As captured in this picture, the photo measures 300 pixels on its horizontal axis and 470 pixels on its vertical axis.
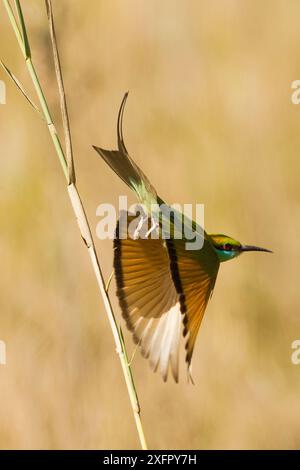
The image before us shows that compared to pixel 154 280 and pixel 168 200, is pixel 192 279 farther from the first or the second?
pixel 168 200

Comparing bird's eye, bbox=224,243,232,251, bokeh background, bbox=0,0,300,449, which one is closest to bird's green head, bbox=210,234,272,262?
bird's eye, bbox=224,243,232,251

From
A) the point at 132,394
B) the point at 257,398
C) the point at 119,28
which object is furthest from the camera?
the point at 119,28

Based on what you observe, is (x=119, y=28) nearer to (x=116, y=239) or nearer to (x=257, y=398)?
(x=257, y=398)

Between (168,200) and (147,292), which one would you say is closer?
(147,292)

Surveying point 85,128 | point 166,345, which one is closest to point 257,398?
point 85,128

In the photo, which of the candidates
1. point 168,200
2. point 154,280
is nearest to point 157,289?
point 154,280

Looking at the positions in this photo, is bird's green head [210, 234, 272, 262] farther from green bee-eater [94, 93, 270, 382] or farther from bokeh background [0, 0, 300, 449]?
bokeh background [0, 0, 300, 449]

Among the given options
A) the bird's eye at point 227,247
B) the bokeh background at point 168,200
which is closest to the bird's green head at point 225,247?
the bird's eye at point 227,247

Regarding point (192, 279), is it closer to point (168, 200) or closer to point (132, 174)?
point (132, 174)
